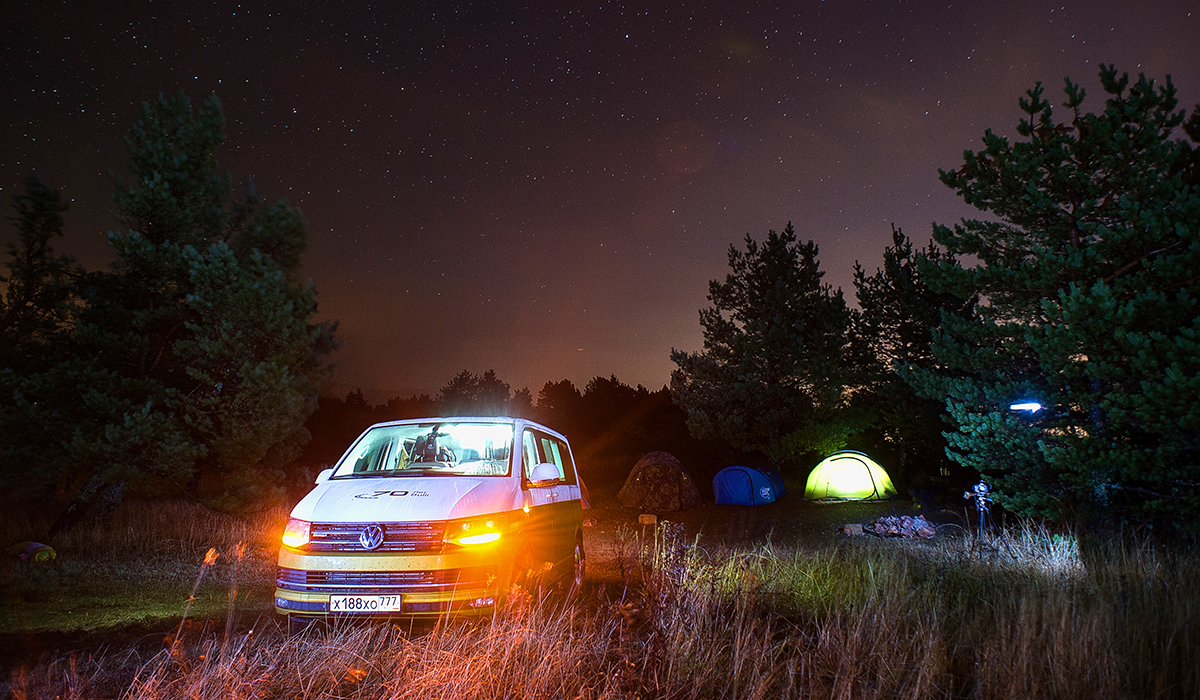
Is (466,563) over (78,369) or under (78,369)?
under

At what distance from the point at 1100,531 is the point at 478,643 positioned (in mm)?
9417

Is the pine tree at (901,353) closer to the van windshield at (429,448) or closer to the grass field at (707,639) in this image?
the grass field at (707,639)

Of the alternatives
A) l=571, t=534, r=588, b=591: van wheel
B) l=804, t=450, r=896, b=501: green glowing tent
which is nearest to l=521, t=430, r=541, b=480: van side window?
l=571, t=534, r=588, b=591: van wheel

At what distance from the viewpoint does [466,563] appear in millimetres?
4434

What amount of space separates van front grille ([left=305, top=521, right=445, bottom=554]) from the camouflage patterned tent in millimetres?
14149

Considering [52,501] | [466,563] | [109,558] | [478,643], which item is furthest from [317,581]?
[52,501]

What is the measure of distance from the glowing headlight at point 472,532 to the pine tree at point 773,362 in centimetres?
1845

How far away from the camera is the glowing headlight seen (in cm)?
448

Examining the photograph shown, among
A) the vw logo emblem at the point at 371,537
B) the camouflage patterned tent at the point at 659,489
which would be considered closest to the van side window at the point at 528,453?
the vw logo emblem at the point at 371,537

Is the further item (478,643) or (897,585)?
(897,585)

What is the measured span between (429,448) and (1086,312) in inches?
350

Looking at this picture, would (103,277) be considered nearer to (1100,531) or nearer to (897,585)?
(897,585)

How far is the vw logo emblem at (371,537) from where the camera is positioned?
4.48m

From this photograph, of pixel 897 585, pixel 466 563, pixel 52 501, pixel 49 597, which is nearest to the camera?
pixel 466 563
